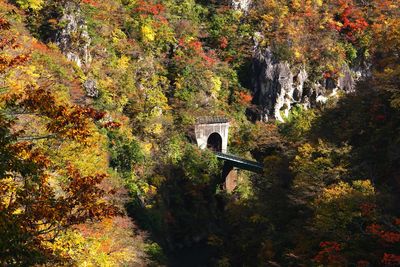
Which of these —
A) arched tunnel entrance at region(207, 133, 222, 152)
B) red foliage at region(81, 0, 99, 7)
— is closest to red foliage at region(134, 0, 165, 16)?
red foliage at region(81, 0, 99, 7)

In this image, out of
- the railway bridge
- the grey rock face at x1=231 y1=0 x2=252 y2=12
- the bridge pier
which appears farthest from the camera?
the grey rock face at x1=231 y1=0 x2=252 y2=12

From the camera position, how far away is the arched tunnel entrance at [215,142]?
4352cm

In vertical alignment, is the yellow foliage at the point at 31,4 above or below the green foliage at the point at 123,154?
above

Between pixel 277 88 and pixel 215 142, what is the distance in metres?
10.5

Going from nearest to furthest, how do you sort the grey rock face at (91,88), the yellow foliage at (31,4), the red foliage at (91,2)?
the grey rock face at (91,88) → the yellow foliage at (31,4) → the red foliage at (91,2)

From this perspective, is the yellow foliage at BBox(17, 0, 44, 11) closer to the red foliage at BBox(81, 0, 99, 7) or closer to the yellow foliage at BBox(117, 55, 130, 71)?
the red foliage at BBox(81, 0, 99, 7)

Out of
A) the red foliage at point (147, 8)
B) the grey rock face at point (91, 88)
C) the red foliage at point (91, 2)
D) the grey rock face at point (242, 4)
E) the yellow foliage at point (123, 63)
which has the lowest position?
the grey rock face at point (91, 88)

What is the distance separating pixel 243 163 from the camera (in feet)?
118

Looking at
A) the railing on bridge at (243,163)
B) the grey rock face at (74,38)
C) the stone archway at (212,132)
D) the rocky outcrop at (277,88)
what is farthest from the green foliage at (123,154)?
the rocky outcrop at (277,88)

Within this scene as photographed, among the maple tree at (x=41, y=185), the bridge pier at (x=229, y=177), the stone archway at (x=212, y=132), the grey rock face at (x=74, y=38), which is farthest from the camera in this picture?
the stone archway at (x=212, y=132)

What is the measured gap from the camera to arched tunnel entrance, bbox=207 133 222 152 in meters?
Result: 43.5

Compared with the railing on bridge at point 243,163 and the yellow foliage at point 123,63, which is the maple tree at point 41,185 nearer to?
the railing on bridge at point 243,163

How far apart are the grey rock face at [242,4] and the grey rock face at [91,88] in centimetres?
2770

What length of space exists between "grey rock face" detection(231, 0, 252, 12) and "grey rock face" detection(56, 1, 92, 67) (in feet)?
77.0
